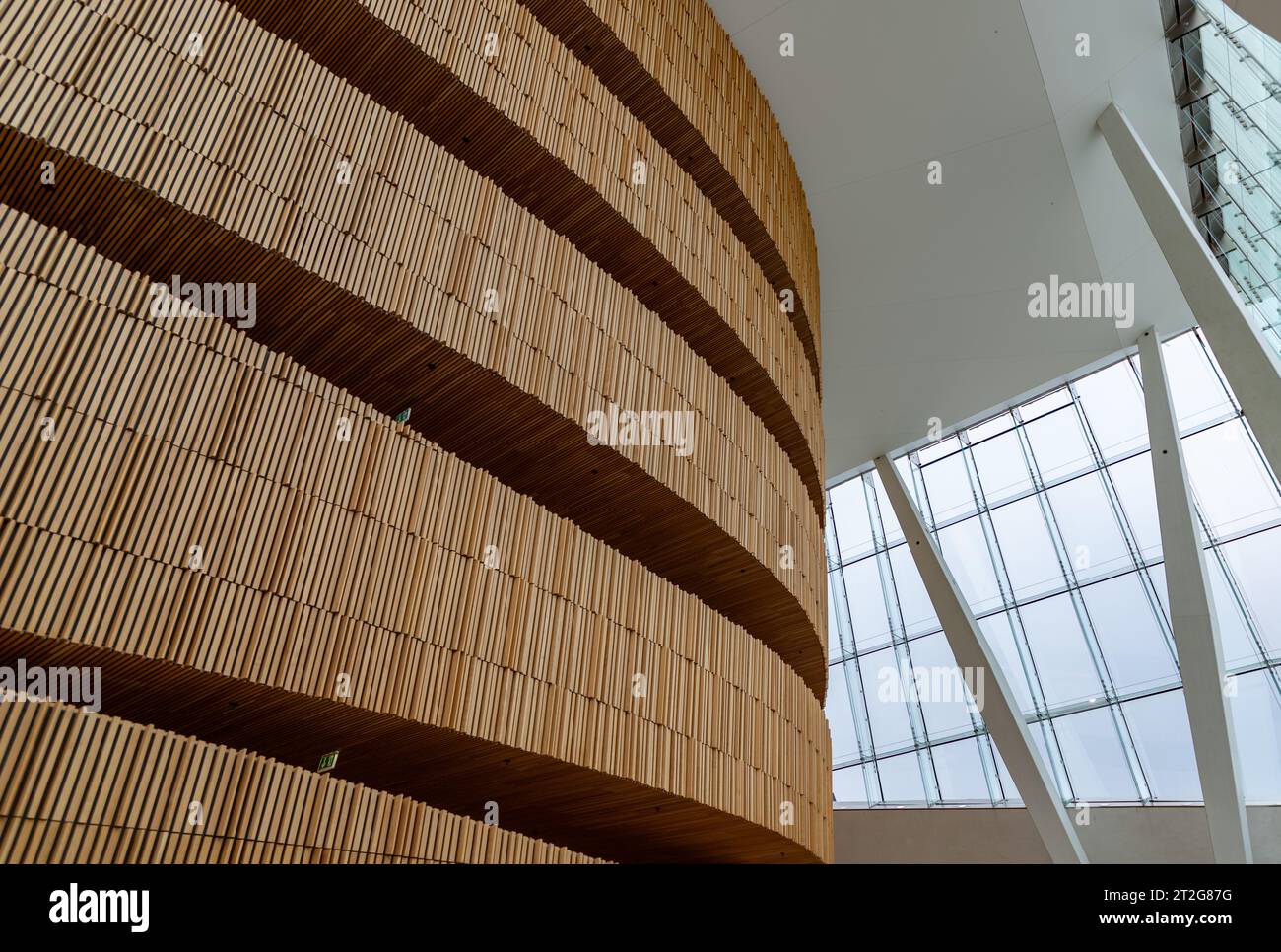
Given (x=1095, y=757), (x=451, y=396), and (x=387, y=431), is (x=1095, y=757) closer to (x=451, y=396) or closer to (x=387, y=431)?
(x=451, y=396)

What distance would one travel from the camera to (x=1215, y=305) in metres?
12.2

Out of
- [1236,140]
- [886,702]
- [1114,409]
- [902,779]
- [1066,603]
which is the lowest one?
[902,779]

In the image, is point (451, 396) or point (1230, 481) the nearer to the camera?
point (451, 396)

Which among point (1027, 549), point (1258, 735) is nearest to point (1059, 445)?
point (1027, 549)

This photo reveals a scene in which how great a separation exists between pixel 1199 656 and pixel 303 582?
39.6 feet

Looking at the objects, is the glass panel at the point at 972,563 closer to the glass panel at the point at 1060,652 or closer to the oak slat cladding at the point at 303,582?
the glass panel at the point at 1060,652

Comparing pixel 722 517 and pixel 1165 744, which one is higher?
pixel 1165 744

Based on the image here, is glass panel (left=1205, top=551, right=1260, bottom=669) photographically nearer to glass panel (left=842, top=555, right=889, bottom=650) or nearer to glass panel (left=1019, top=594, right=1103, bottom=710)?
glass panel (left=1019, top=594, right=1103, bottom=710)

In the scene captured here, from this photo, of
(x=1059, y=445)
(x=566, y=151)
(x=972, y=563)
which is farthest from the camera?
(x=972, y=563)

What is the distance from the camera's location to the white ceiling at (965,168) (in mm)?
13523

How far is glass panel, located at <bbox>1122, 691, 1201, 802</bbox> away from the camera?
57.2 ft

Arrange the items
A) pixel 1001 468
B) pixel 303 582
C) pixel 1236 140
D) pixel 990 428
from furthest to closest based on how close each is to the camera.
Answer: pixel 990 428 < pixel 1001 468 < pixel 1236 140 < pixel 303 582
